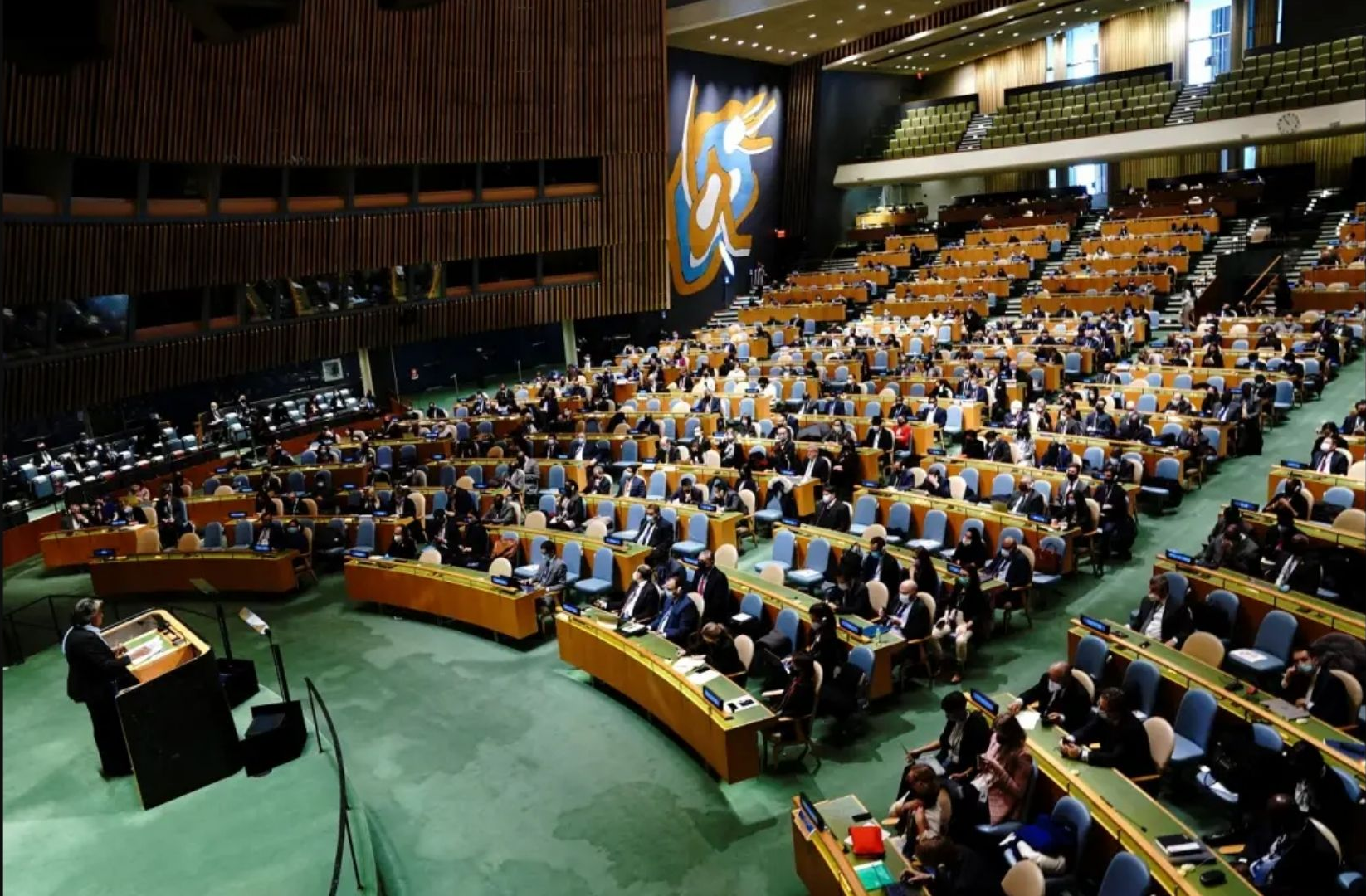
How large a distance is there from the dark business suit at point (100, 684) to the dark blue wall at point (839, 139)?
26783mm

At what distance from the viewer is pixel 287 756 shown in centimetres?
755

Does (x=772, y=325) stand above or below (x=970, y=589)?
above

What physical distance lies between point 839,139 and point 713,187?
6.01m

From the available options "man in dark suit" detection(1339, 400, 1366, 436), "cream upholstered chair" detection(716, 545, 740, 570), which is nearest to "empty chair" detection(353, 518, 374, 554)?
"cream upholstered chair" detection(716, 545, 740, 570)

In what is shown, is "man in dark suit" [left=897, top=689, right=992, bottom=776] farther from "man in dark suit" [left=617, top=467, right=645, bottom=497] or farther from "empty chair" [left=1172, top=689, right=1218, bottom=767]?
"man in dark suit" [left=617, top=467, right=645, bottom=497]

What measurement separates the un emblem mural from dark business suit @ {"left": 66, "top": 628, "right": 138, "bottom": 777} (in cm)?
2173

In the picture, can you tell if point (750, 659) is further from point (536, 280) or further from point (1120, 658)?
point (536, 280)

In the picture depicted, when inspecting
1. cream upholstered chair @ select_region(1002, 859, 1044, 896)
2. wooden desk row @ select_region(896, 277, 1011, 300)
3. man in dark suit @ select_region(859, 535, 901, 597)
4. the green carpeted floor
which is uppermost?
wooden desk row @ select_region(896, 277, 1011, 300)

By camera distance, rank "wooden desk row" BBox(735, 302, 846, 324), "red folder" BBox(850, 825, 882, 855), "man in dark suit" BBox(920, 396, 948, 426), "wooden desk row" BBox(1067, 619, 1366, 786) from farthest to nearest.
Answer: "wooden desk row" BBox(735, 302, 846, 324), "man in dark suit" BBox(920, 396, 948, 426), "wooden desk row" BBox(1067, 619, 1366, 786), "red folder" BBox(850, 825, 882, 855)

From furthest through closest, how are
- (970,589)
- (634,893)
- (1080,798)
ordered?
(970,589)
(634,893)
(1080,798)

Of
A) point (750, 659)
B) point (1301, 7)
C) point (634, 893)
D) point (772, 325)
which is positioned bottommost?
point (634, 893)

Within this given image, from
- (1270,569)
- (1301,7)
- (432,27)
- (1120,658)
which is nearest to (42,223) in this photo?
(432,27)

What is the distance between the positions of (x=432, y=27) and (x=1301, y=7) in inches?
894

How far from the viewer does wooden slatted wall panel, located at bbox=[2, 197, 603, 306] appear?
46.4 ft
